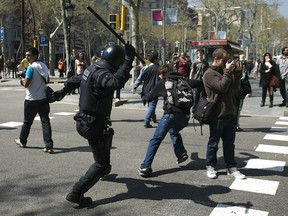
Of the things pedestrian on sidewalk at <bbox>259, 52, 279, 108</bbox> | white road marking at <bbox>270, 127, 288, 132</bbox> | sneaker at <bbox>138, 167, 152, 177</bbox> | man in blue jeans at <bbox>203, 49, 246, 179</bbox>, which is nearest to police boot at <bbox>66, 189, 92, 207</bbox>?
sneaker at <bbox>138, 167, 152, 177</bbox>

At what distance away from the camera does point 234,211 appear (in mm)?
4172

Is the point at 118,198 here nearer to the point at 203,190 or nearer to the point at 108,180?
the point at 108,180

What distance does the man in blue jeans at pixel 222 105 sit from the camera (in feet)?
15.9

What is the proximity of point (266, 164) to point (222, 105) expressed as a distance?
61.8 inches

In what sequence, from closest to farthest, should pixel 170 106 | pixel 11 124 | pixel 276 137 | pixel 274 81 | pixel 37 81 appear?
pixel 170 106
pixel 37 81
pixel 276 137
pixel 11 124
pixel 274 81

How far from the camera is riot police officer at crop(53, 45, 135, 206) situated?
3.79m

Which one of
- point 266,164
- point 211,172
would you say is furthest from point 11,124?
point 266,164

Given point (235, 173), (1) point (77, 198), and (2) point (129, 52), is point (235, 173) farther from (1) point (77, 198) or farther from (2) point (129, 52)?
(2) point (129, 52)

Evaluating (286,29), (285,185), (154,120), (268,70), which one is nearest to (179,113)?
(285,185)

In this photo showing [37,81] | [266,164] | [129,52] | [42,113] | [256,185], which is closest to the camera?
[129,52]

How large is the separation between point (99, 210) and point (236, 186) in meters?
1.85

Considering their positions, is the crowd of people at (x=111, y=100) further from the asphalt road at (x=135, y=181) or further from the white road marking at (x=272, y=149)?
the white road marking at (x=272, y=149)

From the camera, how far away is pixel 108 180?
5148 millimetres

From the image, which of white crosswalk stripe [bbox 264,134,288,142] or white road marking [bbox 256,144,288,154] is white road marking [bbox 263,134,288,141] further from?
white road marking [bbox 256,144,288,154]
